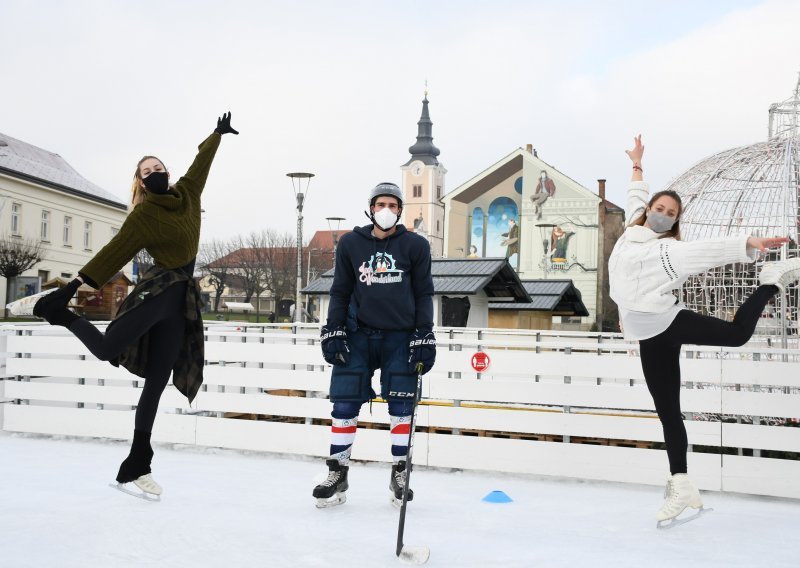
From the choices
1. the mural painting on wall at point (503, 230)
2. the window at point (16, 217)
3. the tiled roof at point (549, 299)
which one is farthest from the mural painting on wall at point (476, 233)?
the window at point (16, 217)

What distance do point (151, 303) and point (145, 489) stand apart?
3.47 feet

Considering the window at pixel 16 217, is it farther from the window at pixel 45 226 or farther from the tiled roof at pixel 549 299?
the tiled roof at pixel 549 299

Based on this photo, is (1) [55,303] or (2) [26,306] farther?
(2) [26,306]

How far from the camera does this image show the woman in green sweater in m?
4.43

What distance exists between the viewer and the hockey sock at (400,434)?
4.68 metres

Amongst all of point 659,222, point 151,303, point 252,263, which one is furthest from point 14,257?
point 659,222

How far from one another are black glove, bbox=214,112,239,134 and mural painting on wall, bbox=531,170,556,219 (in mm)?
50612

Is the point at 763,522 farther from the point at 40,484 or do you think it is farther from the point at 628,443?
the point at 40,484

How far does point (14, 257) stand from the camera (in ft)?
116

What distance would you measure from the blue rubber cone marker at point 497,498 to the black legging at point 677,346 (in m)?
1.01

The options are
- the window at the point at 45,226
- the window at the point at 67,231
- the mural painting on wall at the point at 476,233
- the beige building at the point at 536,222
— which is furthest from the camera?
the mural painting on wall at the point at 476,233

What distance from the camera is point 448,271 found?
20906 mm

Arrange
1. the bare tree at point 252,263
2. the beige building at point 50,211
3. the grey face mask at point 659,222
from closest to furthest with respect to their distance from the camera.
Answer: the grey face mask at point 659,222
the beige building at point 50,211
the bare tree at point 252,263

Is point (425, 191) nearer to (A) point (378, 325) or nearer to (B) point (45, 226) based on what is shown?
(B) point (45, 226)
